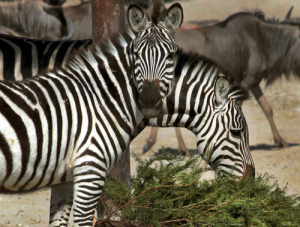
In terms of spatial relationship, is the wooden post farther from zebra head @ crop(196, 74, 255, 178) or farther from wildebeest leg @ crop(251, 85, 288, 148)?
wildebeest leg @ crop(251, 85, 288, 148)

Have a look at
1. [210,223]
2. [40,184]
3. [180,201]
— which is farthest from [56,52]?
[210,223]

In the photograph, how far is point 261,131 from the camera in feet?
32.4

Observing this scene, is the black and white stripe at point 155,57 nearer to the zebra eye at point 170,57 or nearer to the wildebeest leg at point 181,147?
the zebra eye at point 170,57

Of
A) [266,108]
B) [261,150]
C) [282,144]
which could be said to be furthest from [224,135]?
[266,108]

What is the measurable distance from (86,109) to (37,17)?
6.31 m

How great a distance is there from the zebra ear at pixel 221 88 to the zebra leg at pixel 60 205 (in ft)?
5.21

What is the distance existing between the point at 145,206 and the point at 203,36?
599 cm

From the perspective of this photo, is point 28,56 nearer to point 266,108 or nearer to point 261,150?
point 261,150

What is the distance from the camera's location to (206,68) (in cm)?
352

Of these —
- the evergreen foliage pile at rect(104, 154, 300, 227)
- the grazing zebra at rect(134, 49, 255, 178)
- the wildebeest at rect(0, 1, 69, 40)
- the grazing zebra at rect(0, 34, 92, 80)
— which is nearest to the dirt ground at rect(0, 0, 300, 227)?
the evergreen foliage pile at rect(104, 154, 300, 227)

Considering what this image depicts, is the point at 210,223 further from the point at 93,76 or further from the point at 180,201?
the point at 93,76

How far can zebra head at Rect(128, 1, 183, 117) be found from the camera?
2896 millimetres

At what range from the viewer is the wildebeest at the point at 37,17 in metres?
8.09

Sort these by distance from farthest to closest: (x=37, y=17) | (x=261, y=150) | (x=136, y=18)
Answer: (x=37, y=17) → (x=261, y=150) → (x=136, y=18)
